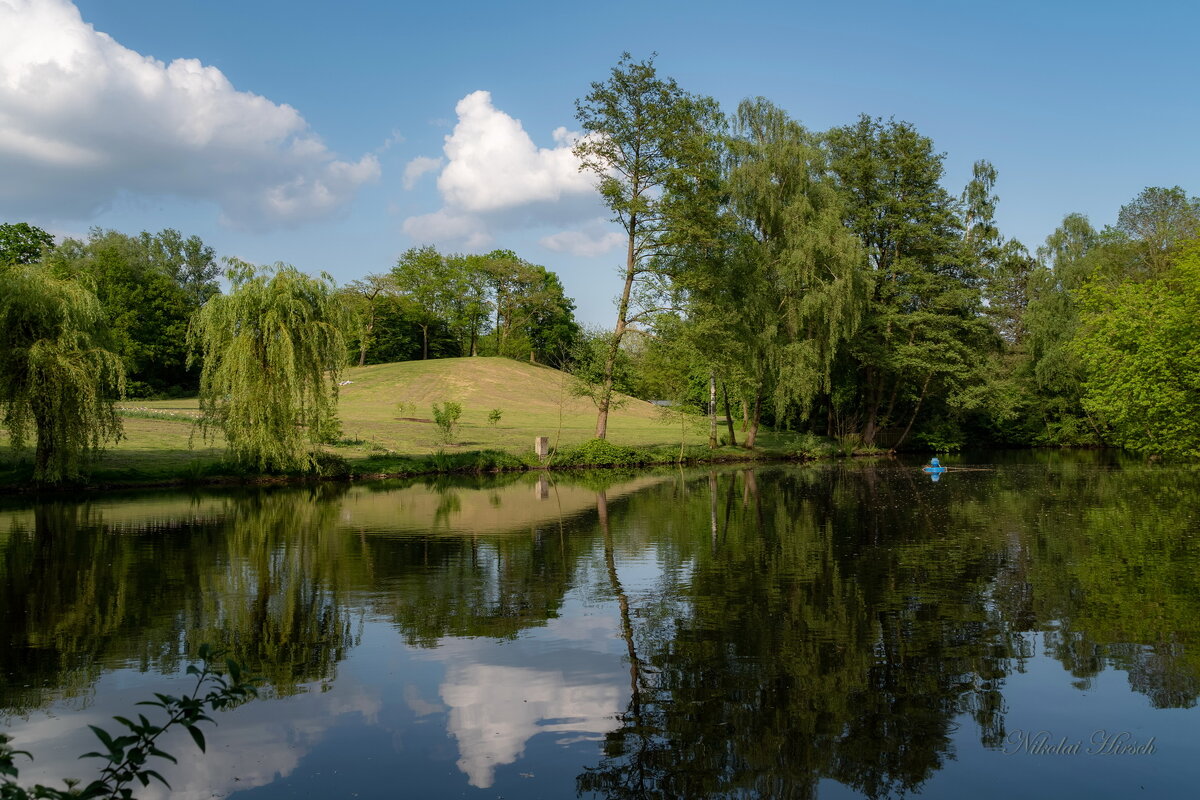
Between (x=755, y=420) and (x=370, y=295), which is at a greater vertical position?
(x=370, y=295)

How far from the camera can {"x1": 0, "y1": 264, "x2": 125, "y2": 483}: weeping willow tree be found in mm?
24797

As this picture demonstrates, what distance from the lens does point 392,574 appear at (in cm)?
1468

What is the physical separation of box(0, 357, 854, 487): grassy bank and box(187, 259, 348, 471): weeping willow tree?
2483 mm

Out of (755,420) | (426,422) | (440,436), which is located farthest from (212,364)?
(755,420)

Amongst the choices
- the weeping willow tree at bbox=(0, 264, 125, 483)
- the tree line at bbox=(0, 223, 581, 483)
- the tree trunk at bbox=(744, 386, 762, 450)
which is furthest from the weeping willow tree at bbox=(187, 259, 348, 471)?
the tree trunk at bbox=(744, 386, 762, 450)

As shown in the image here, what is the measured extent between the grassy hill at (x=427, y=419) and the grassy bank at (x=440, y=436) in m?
0.08

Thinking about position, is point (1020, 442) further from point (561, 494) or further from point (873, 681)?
point (873, 681)

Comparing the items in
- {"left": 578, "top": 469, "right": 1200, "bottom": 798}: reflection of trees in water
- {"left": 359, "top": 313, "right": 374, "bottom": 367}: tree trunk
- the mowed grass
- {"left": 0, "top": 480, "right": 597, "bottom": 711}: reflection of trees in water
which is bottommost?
{"left": 0, "top": 480, "right": 597, "bottom": 711}: reflection of trees in water

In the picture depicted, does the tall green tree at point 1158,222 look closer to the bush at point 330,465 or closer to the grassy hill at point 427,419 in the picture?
the grassy hill at point 427,419

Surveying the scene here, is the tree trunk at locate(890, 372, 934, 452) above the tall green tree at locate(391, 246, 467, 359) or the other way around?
the other way around

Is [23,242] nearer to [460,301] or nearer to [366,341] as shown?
[366,341]

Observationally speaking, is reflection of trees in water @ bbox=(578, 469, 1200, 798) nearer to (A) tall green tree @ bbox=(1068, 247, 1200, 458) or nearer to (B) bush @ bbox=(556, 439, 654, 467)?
(A) tall green tree @ bbox=(1068, 247, 1200, 458)

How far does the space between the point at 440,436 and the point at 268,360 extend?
1548 cm

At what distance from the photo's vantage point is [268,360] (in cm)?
2970
